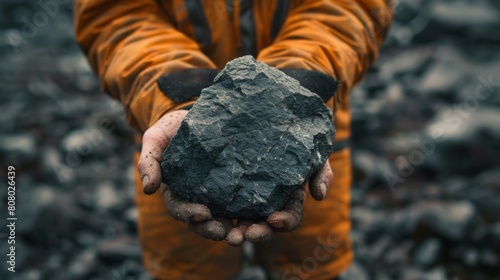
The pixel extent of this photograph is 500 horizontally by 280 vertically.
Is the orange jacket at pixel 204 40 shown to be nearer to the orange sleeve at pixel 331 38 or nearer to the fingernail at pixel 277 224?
the orange sleeve at pixel 331 38

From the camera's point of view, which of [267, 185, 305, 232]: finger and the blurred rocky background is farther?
the blurred rocky background

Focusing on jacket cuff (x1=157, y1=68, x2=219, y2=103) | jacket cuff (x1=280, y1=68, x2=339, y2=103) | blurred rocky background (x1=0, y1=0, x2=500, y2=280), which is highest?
jacket cuff (x1=280, y1=68, x2=339, y2=103)

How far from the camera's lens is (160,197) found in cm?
221

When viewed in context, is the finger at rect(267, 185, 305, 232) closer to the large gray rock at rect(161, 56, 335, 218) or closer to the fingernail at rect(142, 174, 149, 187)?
the large gray rock at rect(161, 56, 335, 218)

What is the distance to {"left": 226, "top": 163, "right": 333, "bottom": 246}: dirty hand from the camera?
1748 millimetres

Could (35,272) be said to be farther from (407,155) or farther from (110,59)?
(407,155)

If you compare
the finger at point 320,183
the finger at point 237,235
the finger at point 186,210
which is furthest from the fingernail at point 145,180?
the finger at point 320,183

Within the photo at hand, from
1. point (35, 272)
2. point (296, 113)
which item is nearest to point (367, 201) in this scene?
point (35, 272)

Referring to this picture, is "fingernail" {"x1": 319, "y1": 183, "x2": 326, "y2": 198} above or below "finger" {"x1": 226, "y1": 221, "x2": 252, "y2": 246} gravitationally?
above

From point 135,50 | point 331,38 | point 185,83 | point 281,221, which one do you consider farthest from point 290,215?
point 135,50

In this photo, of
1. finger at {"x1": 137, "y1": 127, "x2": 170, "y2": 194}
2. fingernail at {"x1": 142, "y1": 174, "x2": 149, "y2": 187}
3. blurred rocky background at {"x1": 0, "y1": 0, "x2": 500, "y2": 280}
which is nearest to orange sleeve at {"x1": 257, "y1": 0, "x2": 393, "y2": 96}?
finger at {"x1": 137, "y1": 127, "x2": 170, "y2": 194}

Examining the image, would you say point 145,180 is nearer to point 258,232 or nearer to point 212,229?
point 212,229

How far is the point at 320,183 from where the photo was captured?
186 cm

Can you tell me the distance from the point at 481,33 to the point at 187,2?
3733 millimetres
